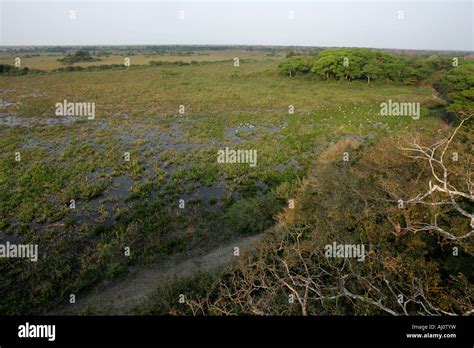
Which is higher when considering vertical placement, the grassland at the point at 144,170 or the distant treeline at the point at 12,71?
the distant treeline at the point at 12,71

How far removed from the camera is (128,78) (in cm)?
5484

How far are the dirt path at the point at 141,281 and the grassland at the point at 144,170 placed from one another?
46 centimetres

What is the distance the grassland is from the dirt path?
1.50 feet

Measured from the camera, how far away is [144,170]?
18.9m

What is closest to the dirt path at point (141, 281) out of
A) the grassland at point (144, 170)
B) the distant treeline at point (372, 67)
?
the grassland at point (144, 170)

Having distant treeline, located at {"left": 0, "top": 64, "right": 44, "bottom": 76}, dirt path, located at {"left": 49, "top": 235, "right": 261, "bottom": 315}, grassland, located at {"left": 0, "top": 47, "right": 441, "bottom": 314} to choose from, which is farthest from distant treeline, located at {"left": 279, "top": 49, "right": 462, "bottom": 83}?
distant treeline, located at {"left": 0, "top": 64, "right": 44, "bottom": 76}

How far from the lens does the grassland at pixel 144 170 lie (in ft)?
38.4

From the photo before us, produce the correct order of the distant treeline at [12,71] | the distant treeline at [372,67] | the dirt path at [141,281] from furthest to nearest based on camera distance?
the distant treeline at [12,71] < the distant treeline at [372,67] < the dirt path at [141,281]

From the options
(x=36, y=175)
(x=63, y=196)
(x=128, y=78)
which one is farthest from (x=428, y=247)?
(x=128, y=78)

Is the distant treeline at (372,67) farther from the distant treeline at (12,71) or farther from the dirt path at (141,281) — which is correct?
the distant treeline at (12,71)

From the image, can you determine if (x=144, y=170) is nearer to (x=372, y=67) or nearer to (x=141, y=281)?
(x=141, y=281)

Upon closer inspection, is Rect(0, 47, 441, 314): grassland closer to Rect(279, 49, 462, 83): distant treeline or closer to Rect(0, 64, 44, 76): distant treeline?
Rect(279, 49, 462, 83): distant treeline

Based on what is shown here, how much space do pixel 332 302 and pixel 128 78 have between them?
55.3 metres

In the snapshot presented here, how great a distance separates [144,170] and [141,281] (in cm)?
950
